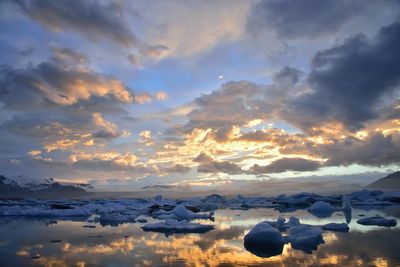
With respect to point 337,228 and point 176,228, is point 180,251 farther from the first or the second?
point 337,228

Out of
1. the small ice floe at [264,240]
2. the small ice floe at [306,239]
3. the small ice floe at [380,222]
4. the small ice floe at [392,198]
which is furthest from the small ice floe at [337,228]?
the small ice floe at [392,198]

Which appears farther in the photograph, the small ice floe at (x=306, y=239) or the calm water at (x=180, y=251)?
the small ice floe at (x=306, y=239)

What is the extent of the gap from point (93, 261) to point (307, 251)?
5.58 meters

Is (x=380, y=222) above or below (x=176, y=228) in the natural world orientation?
below

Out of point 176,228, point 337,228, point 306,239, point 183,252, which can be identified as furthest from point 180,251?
point 337,228

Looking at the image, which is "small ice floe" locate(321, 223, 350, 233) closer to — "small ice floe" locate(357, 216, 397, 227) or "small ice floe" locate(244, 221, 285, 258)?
"small ice floe" locate(357, 216, 397, 227)

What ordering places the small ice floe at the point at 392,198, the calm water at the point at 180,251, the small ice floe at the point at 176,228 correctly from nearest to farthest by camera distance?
the calm water at the point at 180,251, the small ice floe at the point at 176,228, the small ice floe at the point at 392,198

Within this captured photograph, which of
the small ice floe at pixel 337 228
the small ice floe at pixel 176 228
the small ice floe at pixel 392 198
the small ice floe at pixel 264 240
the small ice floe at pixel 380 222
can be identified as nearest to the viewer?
the small ice floe at pixel 264 240

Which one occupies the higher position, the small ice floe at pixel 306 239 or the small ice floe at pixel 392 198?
the small ice floe at pixel 392 198

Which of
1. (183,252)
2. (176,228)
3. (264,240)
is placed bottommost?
(183,252)

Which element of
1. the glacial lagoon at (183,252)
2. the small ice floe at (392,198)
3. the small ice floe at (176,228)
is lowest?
the glacial lagoon at (183,252)

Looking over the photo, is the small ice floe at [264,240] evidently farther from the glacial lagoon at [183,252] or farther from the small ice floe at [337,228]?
the small ice floe at [337,228]

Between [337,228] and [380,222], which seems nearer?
[337,228]

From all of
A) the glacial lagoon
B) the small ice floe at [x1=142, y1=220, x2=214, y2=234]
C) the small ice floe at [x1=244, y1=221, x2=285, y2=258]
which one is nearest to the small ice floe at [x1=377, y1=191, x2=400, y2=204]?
the glacial lagoon
